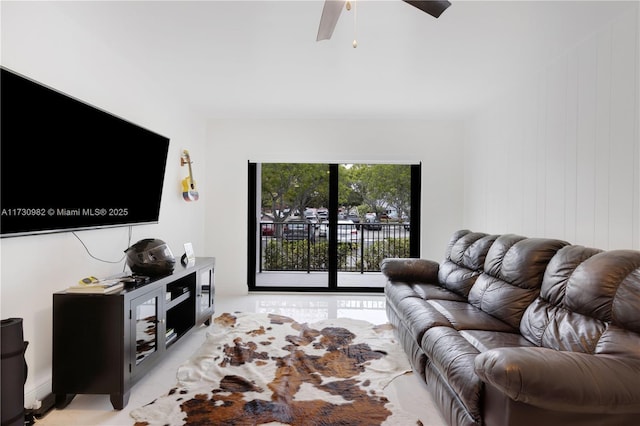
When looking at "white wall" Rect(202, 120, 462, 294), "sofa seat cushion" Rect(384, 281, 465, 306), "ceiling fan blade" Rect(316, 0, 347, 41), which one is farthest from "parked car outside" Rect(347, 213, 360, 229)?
"ceiling fan blade" Rect(316, 0, 347, 41)

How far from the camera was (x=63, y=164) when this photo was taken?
195 cm

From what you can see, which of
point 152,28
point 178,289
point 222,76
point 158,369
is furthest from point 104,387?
point 222,76

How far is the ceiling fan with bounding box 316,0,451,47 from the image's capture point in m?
1.50

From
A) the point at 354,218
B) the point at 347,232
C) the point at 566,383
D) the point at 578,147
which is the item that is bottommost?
the point at 566,383

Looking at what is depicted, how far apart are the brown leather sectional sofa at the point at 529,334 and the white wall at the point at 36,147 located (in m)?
2.11

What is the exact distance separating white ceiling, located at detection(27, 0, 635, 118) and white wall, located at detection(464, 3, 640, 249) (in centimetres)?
17

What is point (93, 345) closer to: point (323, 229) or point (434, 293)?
point (434, 293)

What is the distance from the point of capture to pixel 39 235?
75.9 inches

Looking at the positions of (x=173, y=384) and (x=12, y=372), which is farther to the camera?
(x=173, y=384)

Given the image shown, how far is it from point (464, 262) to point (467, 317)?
0.87 meters

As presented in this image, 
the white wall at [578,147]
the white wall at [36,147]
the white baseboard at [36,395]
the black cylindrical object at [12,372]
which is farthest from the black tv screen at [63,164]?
the white wall at [578,147]

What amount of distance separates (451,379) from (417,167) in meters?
3.49

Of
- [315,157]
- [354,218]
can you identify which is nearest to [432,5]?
[315,157]

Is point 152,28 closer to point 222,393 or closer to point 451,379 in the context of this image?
point 222,393
